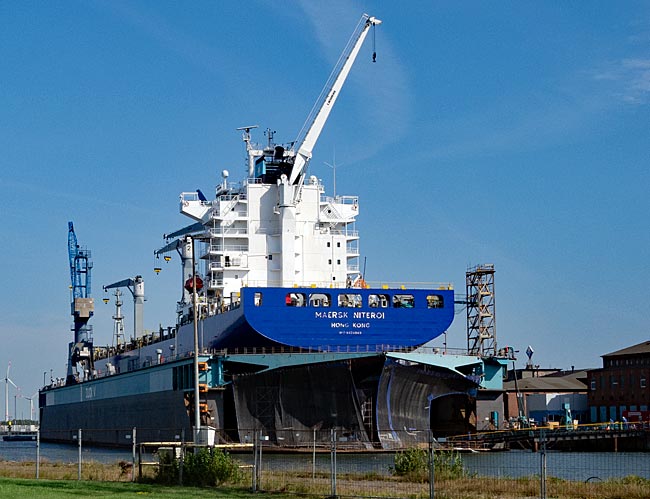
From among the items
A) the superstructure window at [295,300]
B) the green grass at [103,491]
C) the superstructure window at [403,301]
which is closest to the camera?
the green grass at [103,491]

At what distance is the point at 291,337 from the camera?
4962cm

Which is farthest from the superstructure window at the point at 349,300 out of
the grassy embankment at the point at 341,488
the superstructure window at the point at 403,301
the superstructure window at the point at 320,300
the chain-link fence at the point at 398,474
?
the grassy embankment at the point at 341,488

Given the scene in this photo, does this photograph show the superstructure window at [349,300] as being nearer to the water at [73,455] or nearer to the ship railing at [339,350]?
the ship railing at [339,350]

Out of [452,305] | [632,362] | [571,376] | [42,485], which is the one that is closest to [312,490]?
[42,485]

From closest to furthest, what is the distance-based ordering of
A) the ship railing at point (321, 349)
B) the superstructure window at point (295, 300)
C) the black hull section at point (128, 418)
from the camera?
the ship railing at point (321, 349) → the superstructure window at point (295, 300) → the black hull section at point (128, 418)

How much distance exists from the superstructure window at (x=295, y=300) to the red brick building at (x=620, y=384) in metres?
33.6

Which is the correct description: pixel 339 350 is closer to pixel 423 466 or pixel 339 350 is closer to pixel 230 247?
pixel 230 247

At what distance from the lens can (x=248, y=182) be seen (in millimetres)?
59656

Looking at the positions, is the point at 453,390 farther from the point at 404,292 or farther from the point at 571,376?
the point at 571,376

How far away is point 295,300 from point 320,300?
4.11 feet

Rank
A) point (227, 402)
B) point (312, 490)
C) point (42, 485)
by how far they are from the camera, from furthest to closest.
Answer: point (227, 402), point (42, 485), point (312, 490)

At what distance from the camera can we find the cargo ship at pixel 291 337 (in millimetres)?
46812

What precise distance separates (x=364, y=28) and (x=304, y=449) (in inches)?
942

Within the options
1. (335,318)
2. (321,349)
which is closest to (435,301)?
(335,318)
